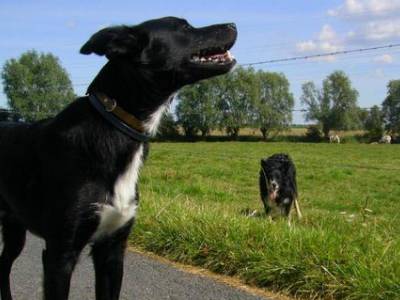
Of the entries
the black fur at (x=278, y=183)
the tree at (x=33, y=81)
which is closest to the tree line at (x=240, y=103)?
the tree at (x=33, y=81)

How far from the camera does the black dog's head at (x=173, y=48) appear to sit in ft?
11.5

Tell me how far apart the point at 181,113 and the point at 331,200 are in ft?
182

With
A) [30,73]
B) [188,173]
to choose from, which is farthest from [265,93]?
[188,173]

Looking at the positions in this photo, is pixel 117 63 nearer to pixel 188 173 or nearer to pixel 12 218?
pixel 12 218

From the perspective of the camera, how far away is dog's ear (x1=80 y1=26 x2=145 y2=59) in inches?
134

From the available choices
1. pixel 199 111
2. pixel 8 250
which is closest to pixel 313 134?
pixel 199 111

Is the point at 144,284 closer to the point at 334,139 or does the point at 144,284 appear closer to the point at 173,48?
the point at 173,48

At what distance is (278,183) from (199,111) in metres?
58.1

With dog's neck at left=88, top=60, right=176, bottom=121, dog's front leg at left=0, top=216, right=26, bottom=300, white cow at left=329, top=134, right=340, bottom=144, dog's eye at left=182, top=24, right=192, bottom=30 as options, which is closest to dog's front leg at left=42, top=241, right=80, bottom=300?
dog's neck at left=88, top=60, right=176, bottom=121

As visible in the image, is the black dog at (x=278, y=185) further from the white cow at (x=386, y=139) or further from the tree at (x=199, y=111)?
the tree at (x=199, y=111)

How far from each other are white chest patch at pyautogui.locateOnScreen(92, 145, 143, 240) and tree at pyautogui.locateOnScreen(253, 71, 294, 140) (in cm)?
6760

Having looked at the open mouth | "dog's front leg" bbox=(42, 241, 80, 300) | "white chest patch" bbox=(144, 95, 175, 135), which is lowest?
"dog's front leg" bbox=(42, 241, 80, 300)

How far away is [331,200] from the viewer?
15117 mm

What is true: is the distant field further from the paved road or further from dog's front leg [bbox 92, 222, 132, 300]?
dog's front leg [bbox 92, 222, 132, 300]
